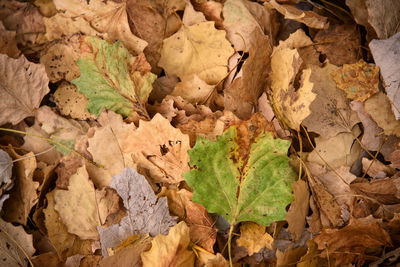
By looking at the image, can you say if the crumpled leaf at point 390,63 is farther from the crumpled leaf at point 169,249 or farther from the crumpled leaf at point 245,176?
the crumpled leaf at point 169,249

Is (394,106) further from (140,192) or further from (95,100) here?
(95,100)

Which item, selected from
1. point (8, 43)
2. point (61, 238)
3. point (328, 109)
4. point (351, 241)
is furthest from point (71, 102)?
point (351, 241)

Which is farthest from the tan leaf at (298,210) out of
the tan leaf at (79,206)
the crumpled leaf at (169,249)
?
the tan leaf at (79,206)

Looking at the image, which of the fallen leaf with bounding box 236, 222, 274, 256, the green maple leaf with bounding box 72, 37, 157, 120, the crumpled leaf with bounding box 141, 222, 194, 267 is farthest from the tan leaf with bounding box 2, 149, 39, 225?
the fallen leaf with bounding box 236, 222, 274, 256

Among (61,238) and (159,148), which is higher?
(159,148)

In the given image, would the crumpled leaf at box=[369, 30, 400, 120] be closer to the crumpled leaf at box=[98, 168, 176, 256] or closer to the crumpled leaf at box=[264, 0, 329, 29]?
the crumpled leaf at box=[264, 0, 329, 29]

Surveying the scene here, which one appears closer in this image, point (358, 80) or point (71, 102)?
point (358, 80)

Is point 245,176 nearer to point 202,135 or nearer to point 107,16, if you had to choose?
point 202,135
